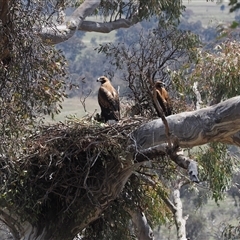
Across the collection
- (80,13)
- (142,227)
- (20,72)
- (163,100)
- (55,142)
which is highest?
(20,72)

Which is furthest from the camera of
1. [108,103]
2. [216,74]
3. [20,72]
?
[216,74]

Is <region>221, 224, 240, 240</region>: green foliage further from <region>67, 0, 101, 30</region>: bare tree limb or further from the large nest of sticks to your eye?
<region>67, 0, 101, 30</region>: bare tree limb

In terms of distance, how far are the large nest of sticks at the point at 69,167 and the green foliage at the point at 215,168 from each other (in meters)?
2.59

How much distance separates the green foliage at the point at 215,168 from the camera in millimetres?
9394

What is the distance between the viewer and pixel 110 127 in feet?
21.9

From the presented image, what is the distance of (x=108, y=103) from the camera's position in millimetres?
7684

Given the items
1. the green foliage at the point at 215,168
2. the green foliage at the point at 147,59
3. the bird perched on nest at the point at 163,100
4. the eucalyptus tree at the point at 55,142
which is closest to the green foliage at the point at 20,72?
the eucalyptus tree at the point at 55,142

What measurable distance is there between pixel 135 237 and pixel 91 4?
12.8 ft

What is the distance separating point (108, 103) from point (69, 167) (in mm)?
1125

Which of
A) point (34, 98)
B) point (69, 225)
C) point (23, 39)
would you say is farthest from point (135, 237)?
point (23, 39)

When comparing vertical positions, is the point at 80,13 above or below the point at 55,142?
above

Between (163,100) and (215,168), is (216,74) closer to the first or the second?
(215,168)

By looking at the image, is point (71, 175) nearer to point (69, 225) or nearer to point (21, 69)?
point (69, 225)

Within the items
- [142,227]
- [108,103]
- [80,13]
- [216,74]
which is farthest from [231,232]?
[80,13]
